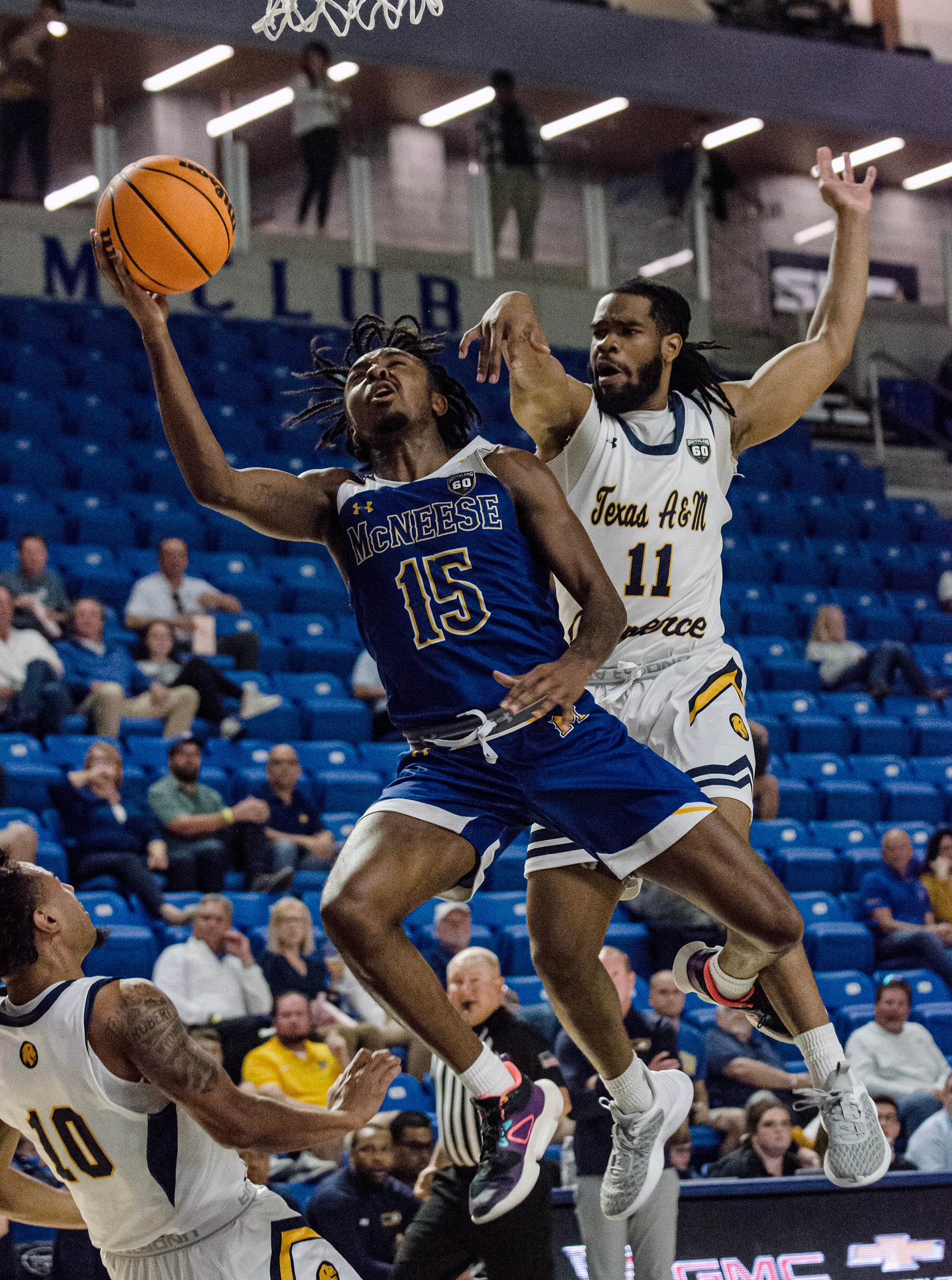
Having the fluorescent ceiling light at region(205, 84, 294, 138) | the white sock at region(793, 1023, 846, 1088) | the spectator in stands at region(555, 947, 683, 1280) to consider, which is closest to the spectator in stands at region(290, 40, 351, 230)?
the fluorescent ceiling light at region(205, 84, 294, 138)

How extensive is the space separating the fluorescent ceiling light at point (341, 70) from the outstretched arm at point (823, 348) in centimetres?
1092

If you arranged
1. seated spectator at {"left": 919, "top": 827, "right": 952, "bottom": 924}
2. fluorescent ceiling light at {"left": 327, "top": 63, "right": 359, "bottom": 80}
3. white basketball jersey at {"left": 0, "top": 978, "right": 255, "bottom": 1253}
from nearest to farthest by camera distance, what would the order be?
white basketball jersey at {"left": 0, "top": 978, "right": 255, "bottom": 1253}
seated spectator at {"left": 919, "top": 827, "right": 952, "bottom": 924}
fluorescent ceiling light at {"left": 327, "top": 63, "right": 359, "bottom": 80}

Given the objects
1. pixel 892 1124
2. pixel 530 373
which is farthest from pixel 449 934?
pixel 530 373

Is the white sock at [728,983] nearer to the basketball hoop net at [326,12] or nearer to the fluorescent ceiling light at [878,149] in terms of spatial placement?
the basketball hoop net at [326,12]

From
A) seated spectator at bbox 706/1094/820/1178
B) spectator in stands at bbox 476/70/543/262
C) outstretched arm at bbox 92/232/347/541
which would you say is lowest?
seated spectator at bbox 706/1094/820/1178

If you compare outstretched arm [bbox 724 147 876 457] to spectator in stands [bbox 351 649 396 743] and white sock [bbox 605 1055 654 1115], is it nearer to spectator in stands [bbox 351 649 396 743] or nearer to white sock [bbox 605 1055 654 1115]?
white sock [bbox 605 1055 654 1115]

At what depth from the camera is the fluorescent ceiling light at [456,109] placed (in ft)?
53.4

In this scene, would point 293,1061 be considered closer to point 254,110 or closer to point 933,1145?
point 933,1145

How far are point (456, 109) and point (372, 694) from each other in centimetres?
852

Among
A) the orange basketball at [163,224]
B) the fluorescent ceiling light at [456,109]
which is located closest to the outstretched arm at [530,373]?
the orange basketball at [163,224]

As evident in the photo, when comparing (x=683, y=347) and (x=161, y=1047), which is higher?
(x=683, y=347)

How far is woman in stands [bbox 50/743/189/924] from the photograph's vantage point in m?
7.75

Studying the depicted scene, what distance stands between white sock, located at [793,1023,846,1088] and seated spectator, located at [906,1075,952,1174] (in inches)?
→ 137

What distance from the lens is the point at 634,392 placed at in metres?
4.51
